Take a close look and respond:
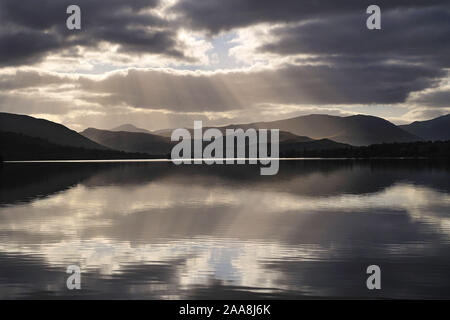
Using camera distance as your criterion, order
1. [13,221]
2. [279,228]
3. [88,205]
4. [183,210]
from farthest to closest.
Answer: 1. [88,205]
2. [183,210]
3. [13,221]
4. [279,228]

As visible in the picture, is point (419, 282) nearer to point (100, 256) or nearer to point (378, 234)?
point (378, 234)

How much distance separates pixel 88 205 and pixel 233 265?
106 ft

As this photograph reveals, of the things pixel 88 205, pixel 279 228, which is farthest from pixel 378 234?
pixel 88 205

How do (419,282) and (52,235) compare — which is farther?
(52,235)

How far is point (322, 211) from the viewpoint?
47.2 metres

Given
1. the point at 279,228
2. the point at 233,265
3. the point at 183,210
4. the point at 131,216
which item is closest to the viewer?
the point at 233,265

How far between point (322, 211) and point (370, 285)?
2590 cm

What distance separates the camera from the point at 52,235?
1364 inches

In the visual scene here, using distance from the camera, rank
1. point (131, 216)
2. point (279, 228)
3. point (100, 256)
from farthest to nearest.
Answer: point (131, 216)
point (279, 228)
point (100, 256)

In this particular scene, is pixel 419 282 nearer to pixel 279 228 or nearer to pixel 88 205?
pixel 279 228
